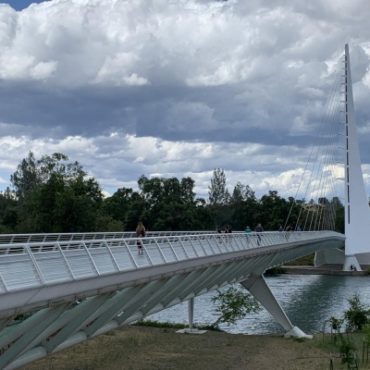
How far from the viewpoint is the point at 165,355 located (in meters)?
27.5

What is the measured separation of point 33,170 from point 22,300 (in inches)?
3437

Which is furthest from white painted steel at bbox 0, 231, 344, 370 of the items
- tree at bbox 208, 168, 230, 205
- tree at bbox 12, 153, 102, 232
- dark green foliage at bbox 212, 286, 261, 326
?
tree at bbox 208, 168, 230, 205

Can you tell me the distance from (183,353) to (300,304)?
28.4m

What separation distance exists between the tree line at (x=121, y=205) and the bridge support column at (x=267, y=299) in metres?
17.9

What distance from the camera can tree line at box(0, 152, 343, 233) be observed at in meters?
53.6

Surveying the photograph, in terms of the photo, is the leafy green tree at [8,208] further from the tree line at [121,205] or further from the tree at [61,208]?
the tree at [61,208]

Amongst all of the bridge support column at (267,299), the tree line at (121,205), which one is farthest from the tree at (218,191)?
the bridge support column at (267,299)

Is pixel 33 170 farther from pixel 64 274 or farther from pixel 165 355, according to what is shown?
pixel 64 274

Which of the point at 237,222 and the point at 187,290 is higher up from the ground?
the point at 237,222

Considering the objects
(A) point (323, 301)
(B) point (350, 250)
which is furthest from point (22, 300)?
(B) point (350, 250)

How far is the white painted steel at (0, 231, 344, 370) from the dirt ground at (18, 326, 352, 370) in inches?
98.9

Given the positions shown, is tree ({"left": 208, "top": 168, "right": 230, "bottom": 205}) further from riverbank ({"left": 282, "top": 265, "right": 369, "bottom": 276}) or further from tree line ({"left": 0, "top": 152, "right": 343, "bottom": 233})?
riverbank ({"left": 282, "top": 265, "right": 369, "bottom": 276})

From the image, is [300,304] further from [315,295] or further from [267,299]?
[267,299]

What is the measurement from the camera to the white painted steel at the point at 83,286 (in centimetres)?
1377
